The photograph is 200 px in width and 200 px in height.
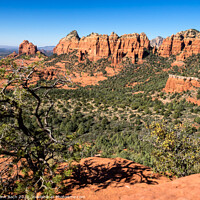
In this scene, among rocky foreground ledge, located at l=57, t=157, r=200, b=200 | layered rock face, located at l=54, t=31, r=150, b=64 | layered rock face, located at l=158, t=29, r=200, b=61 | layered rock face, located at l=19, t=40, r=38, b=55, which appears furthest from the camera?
layered rock face, located at l=19, t=40, r=38, b=55

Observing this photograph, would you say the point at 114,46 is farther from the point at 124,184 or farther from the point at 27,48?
the point at 124,184

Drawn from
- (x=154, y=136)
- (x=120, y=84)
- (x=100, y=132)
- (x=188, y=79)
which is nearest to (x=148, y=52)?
(x=120, y=84)

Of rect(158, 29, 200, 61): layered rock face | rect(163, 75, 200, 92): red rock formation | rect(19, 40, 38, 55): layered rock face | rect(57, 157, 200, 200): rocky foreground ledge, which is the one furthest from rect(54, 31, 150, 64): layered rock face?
rect(57, 157, 200, 200): rocky foreground ledge

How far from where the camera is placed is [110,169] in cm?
1024

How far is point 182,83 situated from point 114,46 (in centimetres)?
6617

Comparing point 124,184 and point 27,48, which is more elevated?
point 27,48

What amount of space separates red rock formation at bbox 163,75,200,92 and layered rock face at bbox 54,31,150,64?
47213mm

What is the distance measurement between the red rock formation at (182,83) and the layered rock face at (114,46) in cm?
4721

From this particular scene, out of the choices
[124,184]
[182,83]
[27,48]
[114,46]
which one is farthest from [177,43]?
[27,48]

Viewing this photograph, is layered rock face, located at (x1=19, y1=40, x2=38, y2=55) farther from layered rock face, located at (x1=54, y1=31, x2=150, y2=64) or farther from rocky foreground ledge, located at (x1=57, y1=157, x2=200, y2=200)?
rocky foreground ledge, located at (x1=57, y1=157, x2=200, y2=200)

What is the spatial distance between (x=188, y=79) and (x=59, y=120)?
41657 mm

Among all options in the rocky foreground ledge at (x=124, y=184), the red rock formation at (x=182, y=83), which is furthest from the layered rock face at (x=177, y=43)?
the rocky foreground ledge at (x=124, y=184)

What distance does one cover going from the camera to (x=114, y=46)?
98.3 meters

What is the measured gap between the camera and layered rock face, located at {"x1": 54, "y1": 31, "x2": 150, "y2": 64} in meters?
91.8
